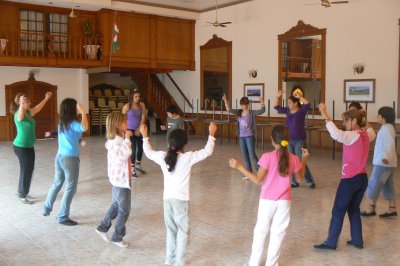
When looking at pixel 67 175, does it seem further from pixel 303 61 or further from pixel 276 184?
pixel 303 61

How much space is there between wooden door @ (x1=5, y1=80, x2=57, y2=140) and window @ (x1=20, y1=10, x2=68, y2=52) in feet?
4.25

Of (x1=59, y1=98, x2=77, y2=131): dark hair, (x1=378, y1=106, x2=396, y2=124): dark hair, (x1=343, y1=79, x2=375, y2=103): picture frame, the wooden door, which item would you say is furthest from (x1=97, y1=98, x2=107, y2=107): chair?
(x1=378, y1=106, x2=396, y2=124): dark hair

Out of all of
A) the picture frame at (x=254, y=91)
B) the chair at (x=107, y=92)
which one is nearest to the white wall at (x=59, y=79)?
the chair at (x=107, y=92)

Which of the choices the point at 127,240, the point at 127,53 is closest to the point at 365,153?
the point at 127,240

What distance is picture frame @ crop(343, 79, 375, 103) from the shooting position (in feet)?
37.3

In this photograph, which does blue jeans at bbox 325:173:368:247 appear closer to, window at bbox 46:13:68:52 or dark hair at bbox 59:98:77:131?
dark hair at bbox 59:98:77:131

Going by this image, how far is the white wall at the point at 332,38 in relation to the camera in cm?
1106

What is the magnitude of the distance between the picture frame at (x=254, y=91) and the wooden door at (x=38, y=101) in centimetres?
661

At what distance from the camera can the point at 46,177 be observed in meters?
7.93

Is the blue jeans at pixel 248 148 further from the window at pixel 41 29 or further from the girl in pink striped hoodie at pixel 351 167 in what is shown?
the window at pixel 41 29

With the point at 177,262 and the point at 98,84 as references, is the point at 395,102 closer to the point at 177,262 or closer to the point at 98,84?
the point at 177,262

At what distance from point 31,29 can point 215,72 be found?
6419 millimetres

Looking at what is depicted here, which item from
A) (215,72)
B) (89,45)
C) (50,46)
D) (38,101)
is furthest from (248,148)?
(38,101)

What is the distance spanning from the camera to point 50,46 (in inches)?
560
